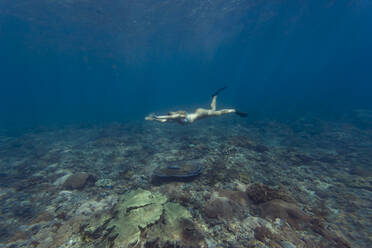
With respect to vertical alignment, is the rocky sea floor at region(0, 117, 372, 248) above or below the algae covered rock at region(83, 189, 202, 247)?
below

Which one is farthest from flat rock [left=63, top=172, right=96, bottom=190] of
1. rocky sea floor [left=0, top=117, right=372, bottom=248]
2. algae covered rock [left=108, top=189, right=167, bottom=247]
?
algae covered rock [left=108, top=189, right=167, bottom=247]

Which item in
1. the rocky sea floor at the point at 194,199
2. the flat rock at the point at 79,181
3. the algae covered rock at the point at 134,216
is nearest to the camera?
the algae covered rock at the point at 134,216

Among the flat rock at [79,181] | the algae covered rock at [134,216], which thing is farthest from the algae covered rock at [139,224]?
the flat rock at [79,181]

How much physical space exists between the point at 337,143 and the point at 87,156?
19727 mm

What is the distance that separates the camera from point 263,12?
97.0 feet

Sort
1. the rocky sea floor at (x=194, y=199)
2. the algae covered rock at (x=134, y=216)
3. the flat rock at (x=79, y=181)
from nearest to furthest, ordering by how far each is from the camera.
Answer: the algae covered rock at (x=134, y=216)
the rocky sea floor at (x=194, y=199)
the flat rock at (x=79, y=181)

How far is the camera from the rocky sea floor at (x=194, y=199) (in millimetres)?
3895

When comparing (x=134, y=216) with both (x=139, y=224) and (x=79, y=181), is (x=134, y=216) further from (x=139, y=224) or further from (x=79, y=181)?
(x=79, y=181)

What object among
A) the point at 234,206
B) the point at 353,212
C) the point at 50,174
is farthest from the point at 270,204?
the point at 50,174

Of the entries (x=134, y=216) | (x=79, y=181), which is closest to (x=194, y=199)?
(x=134, y=216)

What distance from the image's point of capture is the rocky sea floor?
389 centimetres

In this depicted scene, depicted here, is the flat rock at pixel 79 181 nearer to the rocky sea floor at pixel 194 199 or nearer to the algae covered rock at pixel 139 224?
A: the rocky sea floor at pixel 194 199

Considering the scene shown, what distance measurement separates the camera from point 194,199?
5258mm

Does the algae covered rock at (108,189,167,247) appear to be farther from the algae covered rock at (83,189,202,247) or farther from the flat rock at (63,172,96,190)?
the flat rock at (63,172,96,190)
